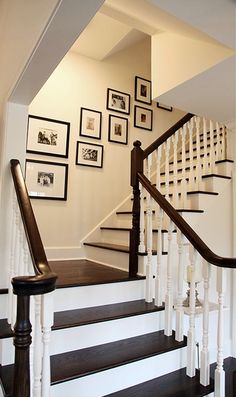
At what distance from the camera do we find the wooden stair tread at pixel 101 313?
1837 mm

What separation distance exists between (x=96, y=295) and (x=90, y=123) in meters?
2.33

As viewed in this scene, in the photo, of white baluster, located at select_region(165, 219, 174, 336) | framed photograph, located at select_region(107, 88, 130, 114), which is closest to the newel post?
white baluster, located at select_region(165, 219, 174, 336)

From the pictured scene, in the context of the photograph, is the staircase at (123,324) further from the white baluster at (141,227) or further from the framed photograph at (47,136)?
the framed photograph at (47,136)

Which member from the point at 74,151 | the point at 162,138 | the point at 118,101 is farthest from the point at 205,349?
the point at 118,101

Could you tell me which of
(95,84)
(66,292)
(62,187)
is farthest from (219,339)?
(95,84)

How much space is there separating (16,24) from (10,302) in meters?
1.96

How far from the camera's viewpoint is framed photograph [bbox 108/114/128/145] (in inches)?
154

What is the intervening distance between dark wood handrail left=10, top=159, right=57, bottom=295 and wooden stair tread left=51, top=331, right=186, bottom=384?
0.74 meters

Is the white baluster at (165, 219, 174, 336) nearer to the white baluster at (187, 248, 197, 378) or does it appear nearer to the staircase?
the staircase

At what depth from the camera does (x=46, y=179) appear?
11.0ft

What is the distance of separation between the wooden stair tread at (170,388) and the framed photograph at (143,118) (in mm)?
3269

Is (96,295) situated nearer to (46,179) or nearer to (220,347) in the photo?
(220,347)

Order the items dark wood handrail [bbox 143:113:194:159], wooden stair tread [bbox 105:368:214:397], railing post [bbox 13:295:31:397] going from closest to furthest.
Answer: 1. railing post [bbox 13:295:31:397]
2. wooden stair tread [bbox 105:368:214:397]
3. dark wood handrail [bbox 143:113:194:159]

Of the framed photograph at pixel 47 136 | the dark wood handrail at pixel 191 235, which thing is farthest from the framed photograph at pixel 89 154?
the dark wood handrail at pixel 191 235
